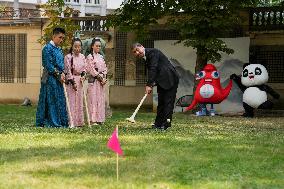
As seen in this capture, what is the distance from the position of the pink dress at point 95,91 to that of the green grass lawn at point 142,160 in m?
2.08

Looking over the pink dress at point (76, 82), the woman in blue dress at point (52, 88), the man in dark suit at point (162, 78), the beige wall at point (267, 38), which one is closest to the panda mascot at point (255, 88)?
the beige wall at point (267, 38)

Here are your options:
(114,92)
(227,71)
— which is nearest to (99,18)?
(114,92)

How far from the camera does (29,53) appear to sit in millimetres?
25922

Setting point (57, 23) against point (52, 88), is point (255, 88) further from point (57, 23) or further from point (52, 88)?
point (57, 23)

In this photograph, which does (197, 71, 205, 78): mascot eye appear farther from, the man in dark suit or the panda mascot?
the man in dark suit

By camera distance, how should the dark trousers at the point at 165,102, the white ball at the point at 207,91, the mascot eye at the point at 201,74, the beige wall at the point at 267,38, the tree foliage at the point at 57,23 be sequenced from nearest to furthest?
1. the dark trousers at the point at 165,102
2. the white ball at the point at 207,91
3. the mascot eye at the point at 201,74
4. the beige wall at the point at 267,38
5. the tree foliage at the point at 57,23

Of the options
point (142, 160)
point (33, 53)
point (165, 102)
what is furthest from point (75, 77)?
point (33, 53)

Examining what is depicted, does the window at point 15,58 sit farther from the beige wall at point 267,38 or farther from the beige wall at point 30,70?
the beige wall at point 267,38

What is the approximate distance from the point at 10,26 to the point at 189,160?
2096 centimetres

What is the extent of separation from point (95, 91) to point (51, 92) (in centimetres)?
126

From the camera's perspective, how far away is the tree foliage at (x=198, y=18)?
704 inches

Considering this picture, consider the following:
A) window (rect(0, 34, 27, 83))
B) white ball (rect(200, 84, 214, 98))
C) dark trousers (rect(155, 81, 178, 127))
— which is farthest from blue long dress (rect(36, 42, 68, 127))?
window (rect(0, 34, 27, 83))

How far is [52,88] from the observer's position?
10977 mm

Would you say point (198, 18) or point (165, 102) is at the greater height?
point (198, 18)
